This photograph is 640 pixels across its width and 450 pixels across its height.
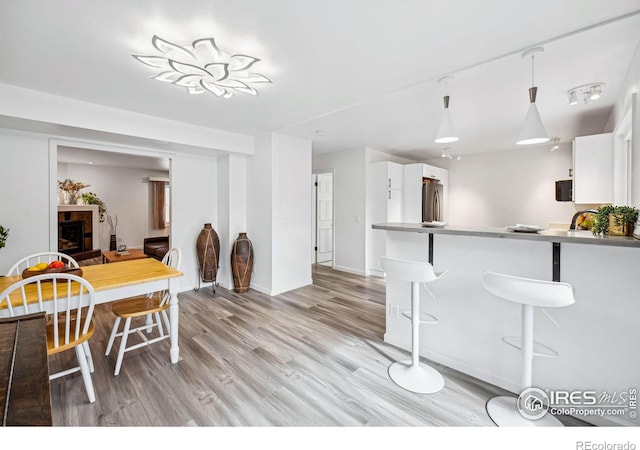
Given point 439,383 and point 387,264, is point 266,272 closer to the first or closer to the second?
point 387,264

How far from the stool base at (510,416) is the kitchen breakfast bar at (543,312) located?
0.19m

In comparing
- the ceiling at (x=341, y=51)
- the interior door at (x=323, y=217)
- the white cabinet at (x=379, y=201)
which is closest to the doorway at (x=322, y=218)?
the interior door at (x=323, y=217)

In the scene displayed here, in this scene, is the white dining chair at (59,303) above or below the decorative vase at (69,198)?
below

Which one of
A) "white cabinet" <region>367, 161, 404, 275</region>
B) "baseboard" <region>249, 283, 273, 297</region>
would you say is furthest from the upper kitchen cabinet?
"baseboard" <region>249, 283, 273, 297</region>

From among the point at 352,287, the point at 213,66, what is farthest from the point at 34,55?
the point at 352,287

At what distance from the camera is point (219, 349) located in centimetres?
251

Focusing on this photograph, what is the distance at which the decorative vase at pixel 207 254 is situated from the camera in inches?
162

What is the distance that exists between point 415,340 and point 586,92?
2756mm

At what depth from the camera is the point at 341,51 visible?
6.43 feet

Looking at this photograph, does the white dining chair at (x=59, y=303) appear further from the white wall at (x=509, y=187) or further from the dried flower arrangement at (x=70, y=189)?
the white wall at (x=509, y=187)

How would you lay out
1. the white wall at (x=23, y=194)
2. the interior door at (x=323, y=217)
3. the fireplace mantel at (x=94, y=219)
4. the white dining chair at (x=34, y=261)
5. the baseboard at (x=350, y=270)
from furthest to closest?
the interior door at (x=323, y=217), the fireplace mantel at (x=94, y=219), the baseboard at (x=350, y=270), the white wall at (x=23, y=194), the white dining chair at (x=34, y=261)

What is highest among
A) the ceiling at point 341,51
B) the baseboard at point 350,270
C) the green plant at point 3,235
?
the ceiling at point 341,51

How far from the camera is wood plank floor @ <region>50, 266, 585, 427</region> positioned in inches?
66.9

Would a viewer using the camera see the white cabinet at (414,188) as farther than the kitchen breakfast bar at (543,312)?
Yes
